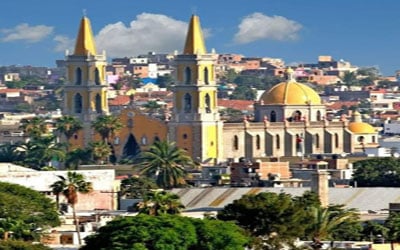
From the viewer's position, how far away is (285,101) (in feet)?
469

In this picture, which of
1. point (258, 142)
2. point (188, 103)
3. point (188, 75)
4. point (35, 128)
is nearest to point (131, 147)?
point (188, 103)

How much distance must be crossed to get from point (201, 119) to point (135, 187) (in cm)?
3858

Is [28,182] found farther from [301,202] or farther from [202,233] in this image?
[202,233]

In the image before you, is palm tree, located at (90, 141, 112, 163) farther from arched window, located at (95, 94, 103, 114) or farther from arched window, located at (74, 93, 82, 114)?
arched window, located at (95, 94, 103, 114)

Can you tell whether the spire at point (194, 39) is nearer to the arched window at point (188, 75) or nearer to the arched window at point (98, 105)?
the arched window at point (188, 75)

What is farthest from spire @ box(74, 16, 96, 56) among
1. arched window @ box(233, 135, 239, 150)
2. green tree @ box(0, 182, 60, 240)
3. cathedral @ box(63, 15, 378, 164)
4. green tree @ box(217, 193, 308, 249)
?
green tree @ box(217, 193, 308, 249)

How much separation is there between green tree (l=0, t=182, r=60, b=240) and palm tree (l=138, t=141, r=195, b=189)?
28717 mm

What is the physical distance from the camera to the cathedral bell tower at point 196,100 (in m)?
137

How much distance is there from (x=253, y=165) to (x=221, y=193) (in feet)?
69.1

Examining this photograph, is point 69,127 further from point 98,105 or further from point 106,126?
point 98,105

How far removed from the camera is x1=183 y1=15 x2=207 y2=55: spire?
13750cm

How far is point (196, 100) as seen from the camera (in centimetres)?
13700

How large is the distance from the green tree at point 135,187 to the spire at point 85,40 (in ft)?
129

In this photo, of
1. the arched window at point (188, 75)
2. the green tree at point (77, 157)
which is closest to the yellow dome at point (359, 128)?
the arched window at point (188, 75)
